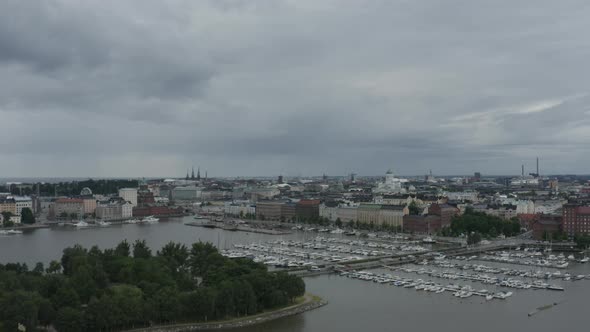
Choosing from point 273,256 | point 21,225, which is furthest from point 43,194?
point 273,256

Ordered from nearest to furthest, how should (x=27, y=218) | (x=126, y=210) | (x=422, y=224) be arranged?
1. (x=422, y=224)
2. (x=27, y=218)
3. (x=126, y=210)

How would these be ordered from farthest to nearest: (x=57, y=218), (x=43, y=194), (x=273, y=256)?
(x=43, y=194) < (x=57, y=218) < (x=273, y=256)

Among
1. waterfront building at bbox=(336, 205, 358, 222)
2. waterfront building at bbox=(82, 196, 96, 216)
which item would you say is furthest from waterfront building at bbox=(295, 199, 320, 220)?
waterfront building at bbox=(82, 196, 96, 216)

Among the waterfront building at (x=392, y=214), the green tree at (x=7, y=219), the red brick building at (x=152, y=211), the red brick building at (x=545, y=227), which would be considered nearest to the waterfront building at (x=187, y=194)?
the red brick building at (x=152, y=211)

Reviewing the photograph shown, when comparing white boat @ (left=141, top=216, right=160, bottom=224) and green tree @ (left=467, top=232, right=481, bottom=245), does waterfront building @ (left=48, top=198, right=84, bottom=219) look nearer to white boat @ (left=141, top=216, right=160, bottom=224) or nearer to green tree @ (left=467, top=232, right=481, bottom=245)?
white boat @ (left=141, top=216, right=160, bottom=224)

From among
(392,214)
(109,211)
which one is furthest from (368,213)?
(109,211)

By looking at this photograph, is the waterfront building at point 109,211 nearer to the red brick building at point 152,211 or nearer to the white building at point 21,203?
the red brick building at point 152,211

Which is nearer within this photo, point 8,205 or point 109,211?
point 8,205

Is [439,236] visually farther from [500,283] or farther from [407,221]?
[500,283]

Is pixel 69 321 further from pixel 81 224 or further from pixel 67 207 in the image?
pixel 67 207
